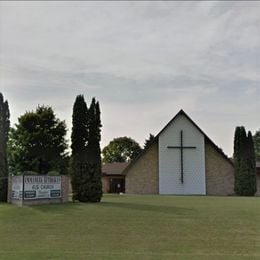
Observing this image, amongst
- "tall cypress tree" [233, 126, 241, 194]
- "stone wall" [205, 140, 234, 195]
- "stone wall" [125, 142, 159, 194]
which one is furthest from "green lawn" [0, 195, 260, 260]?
"stone wall" [205, 140, 234, 195]

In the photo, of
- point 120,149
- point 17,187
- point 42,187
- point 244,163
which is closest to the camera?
point 17,187

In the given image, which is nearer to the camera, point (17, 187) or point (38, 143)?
point (17, 187)

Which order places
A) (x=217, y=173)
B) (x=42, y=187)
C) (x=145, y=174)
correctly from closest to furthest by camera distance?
(x=42, y=187)
(x=217, y=173)
(x=145, y=174)

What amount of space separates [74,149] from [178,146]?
18734mm

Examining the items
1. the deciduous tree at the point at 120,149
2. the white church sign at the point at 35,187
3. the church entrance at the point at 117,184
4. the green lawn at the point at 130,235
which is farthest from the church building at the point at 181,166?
the deciduous tree at the point at 120,149

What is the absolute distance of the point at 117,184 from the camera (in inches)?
2058

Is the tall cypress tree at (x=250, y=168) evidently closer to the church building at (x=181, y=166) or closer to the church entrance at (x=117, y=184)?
the church building at (x=181, y=166)

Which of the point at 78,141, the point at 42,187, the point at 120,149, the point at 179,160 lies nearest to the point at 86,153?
the point at 78,141

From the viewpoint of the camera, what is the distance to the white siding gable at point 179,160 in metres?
42.1

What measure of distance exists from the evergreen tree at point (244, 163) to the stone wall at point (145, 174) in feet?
24.9

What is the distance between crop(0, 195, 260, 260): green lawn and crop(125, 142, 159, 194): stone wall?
2673 centimetres

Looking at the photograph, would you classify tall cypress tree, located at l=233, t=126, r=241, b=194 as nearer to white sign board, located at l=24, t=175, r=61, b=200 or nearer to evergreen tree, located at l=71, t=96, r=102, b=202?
evergreen tree, located at l=71, t=96, r=102, b=202

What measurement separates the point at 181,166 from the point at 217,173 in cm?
361

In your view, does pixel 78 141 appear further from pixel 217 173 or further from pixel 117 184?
pixel 117 184
